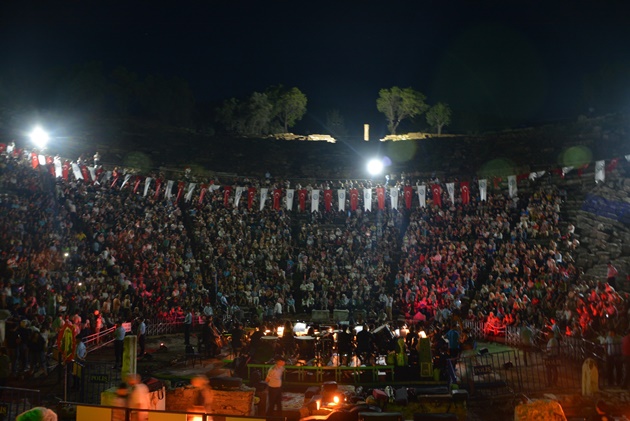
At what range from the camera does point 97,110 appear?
4166 cm

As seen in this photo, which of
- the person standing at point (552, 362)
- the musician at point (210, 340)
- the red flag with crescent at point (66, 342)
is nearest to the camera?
the person standing at point (552, 362)

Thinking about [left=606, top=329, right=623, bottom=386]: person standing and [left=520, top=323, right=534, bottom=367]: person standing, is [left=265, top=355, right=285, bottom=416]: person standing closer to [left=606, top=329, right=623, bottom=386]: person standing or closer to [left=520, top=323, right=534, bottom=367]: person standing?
[left=606, top=329, right=623, bottom=386]: person standing

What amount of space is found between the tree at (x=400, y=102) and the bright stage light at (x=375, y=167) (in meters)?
21.2

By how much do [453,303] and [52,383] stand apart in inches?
555

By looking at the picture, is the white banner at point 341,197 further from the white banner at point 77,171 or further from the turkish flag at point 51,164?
the turkish flag at point 51,164

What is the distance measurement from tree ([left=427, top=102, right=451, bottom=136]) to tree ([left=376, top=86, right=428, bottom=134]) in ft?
5.37

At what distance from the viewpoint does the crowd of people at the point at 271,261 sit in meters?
17.7

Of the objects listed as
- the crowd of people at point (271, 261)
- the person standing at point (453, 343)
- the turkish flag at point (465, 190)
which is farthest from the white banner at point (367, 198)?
the person standing at point (453, 343)

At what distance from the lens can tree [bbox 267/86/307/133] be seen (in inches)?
2217

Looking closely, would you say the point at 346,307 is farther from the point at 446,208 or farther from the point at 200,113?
the point at 200,113

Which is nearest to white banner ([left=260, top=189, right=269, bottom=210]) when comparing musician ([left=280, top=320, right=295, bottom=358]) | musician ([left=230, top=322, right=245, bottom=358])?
musician ([left=230, top=322, right=245, bottom=358])

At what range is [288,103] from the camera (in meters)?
56.4

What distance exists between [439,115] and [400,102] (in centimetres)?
445

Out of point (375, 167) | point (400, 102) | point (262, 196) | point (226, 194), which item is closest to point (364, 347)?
point (262, 196)
